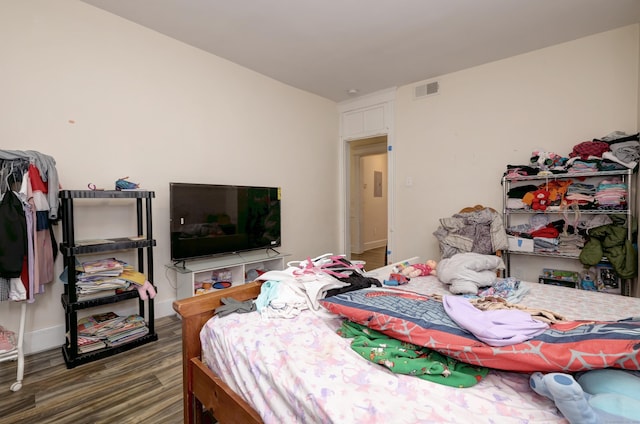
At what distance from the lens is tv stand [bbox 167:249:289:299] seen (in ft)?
9.23

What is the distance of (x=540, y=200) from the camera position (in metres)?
2.89

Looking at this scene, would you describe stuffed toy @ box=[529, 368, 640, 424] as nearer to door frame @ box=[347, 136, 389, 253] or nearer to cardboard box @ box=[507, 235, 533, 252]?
cardboard box @ box=[507, 235, 533, 252]

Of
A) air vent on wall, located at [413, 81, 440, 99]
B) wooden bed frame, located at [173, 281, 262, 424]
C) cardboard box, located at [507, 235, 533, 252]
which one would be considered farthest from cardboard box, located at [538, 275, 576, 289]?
wooden bed frame, located at [173, 281, 262, 424]

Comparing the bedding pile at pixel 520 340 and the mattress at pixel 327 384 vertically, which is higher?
the bedding pile at pixel 520 340

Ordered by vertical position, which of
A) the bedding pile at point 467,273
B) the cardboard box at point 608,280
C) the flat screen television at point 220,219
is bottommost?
the cardboard box at point 608,280

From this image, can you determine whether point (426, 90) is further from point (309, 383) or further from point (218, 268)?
point (309, 383)

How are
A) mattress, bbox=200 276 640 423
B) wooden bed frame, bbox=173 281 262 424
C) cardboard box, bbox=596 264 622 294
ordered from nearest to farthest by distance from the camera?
mattress, bbox=200 276 640 423 → wooden bed frame, bbox=173 281 262 424 → cardboard box, bbox=596 264 622 294

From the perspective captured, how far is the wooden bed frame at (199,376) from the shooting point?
3.71ft

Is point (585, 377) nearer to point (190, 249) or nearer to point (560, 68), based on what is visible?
point (190, 249)

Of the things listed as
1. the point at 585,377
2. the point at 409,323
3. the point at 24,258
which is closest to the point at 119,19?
the point at 24,258

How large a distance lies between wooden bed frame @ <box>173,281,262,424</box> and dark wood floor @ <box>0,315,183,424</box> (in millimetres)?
411

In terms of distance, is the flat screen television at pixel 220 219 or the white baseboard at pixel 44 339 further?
the flat screen television at pixel 220 219

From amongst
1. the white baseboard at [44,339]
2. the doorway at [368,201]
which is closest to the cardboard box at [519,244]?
the doorway at [368,201]

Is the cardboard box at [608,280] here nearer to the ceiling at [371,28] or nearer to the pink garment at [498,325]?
the ceiling at [371,28]
